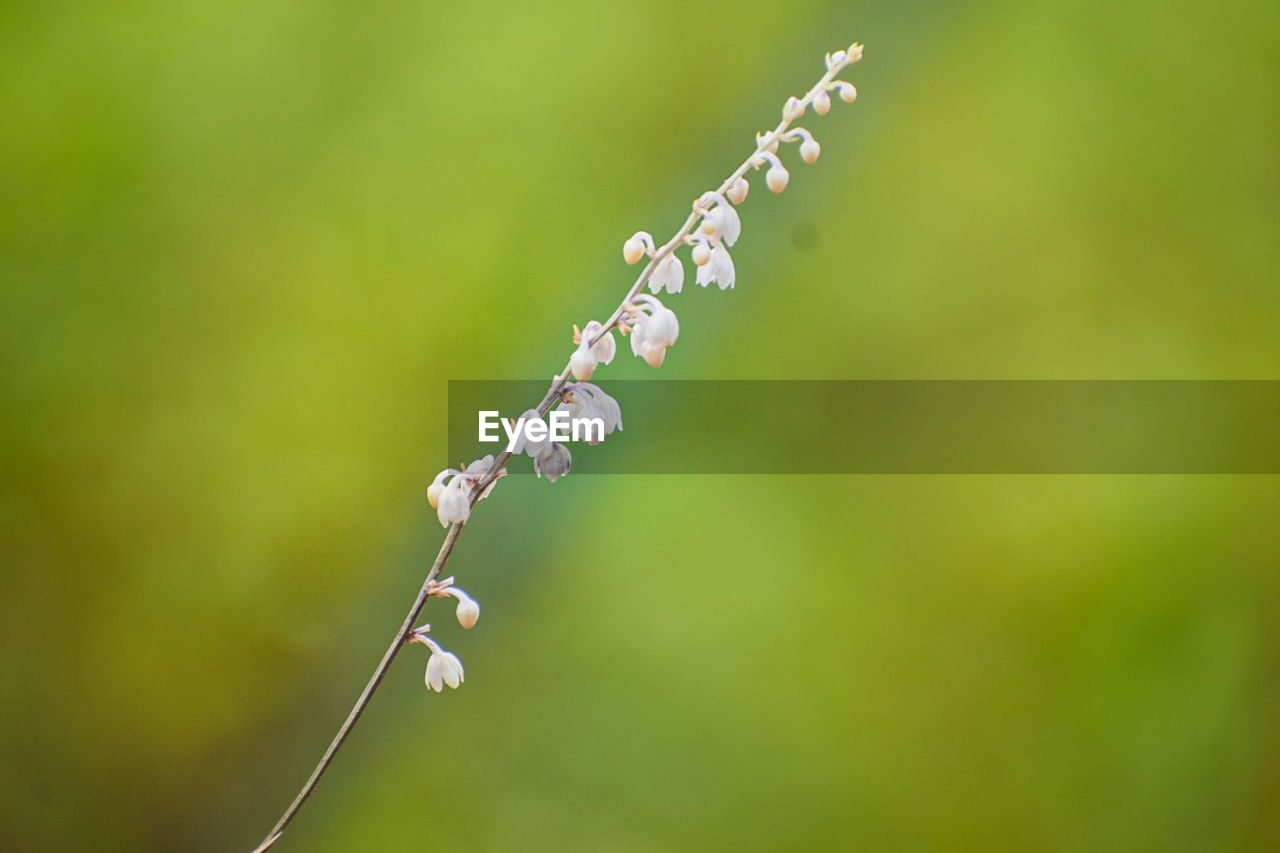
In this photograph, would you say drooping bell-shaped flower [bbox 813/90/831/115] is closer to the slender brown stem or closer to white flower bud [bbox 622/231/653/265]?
white flower bud [bbox 622/231/653/265]

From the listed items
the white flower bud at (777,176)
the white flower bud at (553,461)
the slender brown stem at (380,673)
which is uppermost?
the white flower bud at (777,176)

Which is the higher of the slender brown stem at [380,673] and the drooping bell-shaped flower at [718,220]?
the drooping bell-shaped flower at [718,220]

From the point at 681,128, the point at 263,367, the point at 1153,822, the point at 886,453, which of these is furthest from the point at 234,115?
the point at 1153,822

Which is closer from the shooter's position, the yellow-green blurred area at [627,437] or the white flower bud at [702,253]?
the white flower bud at [702,253]

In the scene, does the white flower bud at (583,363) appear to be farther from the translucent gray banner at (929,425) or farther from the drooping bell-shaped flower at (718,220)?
the translucent gray banner at (929,425)

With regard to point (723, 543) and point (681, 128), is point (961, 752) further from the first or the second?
point (681, 128)

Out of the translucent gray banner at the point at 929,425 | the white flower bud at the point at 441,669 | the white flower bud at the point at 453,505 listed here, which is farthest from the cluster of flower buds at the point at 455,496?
→ the translucent gray banner at the point at 929,425

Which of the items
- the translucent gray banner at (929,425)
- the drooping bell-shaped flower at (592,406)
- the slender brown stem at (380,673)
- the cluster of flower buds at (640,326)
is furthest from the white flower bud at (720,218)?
the translucent gray banner at (929,425)
